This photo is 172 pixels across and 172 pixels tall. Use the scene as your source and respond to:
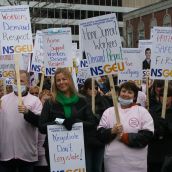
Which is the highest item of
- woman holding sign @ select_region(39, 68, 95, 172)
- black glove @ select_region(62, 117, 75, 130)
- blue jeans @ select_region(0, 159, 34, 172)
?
woman holding sign @ select_region(39, 68, 95, 172)

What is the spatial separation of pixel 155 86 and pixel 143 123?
175 centimetres

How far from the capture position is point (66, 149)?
6453mm

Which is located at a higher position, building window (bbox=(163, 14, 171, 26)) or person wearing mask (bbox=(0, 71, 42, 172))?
building window (bbox=(163, 14, 171, 26))

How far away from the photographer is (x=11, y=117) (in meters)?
6.90

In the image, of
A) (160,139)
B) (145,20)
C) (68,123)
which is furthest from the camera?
(145,20)

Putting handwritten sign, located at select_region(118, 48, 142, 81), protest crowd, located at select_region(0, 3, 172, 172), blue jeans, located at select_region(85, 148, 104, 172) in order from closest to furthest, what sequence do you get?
protest crowd, located at select_region(0, 3, 172, 172)
blue jeans, located at select_region(85, 148, 104, 172)
handwritten sign, located at select_region(118, 48, 142, 81)

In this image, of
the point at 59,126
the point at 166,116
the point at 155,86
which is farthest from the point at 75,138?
the point at 155,86

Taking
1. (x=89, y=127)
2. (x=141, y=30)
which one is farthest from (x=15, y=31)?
(x=141, y=30)

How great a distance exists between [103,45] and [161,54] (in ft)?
6.21

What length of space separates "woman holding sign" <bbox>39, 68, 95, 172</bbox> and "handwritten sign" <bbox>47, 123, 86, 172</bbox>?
0.09 metres

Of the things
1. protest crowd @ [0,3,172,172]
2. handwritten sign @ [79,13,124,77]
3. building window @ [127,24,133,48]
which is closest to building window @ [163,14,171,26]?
building window @ [127,24,133,48]

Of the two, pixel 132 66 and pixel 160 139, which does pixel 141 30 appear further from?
pixel 160 139

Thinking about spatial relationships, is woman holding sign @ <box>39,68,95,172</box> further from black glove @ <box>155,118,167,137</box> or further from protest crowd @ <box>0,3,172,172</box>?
black glove @ <box>155,118,167,137</box>

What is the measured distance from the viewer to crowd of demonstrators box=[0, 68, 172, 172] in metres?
6.26
